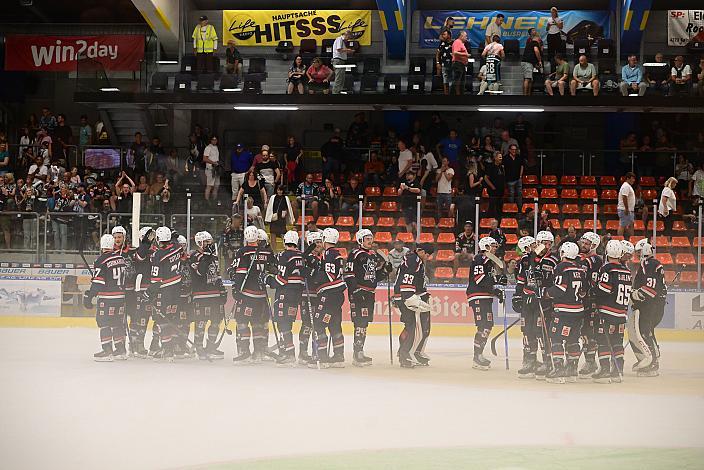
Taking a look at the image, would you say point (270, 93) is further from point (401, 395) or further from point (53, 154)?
point (401, 395)

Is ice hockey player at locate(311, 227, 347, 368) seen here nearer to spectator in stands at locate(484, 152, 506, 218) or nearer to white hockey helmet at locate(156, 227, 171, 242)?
white hockey helmet at locate(156, 227, 171, 242)

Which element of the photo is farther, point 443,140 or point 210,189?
point 443,140

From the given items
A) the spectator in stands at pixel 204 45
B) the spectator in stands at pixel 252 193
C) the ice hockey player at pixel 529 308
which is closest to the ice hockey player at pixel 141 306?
the spectator in stands at pixel 252 193

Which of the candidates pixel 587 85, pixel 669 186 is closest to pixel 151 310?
pixel 669 186

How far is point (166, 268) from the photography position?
43.6 ft

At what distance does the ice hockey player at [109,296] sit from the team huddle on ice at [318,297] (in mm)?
13

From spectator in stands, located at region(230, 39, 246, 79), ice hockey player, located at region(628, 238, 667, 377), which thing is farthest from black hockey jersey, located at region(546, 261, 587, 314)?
spectator in stands, located at region(230, 39, 246, 79)

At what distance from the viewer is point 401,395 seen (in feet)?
35.9

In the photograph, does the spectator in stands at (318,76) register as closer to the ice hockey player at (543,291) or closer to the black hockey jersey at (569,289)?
the ice hockey player at (543,291)

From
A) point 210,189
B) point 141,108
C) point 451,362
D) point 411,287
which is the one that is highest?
point 141,108

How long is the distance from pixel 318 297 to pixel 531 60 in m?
10.0

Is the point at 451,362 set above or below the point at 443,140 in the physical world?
below

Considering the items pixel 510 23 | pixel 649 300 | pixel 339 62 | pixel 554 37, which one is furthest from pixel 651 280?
pixel 510 23

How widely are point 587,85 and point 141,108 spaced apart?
31.9 feet
